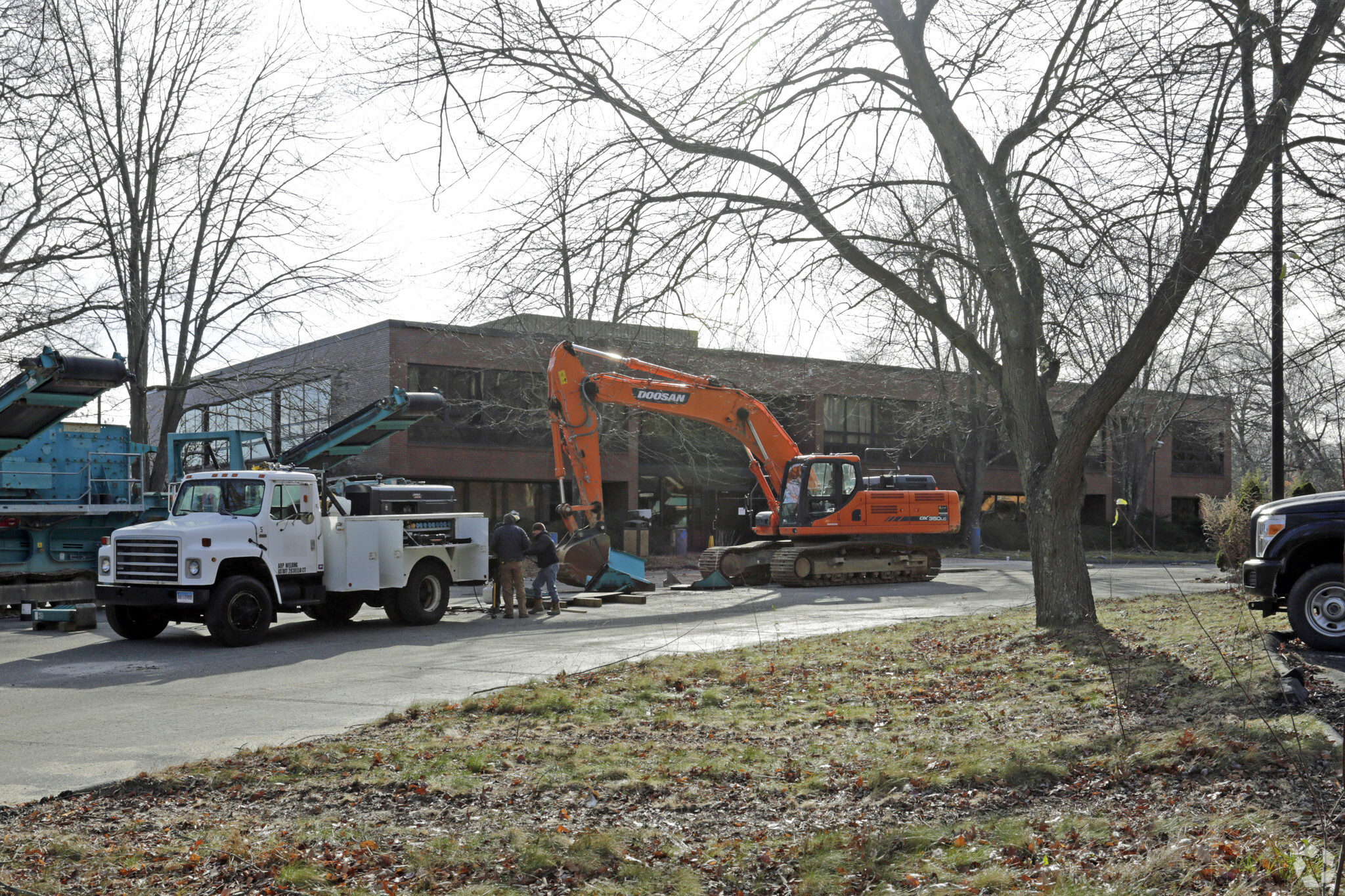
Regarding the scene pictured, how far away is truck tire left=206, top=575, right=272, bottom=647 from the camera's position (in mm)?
14906

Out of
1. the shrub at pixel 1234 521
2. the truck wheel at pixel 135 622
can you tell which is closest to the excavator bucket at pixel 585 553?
the truck wheel at pixel 135 622

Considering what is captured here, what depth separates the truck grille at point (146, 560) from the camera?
15086 mm

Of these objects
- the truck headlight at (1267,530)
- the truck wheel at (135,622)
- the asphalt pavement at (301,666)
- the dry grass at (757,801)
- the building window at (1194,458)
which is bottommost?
the asphalt pavement at (301,666)

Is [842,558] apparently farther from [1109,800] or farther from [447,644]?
[1109,800]

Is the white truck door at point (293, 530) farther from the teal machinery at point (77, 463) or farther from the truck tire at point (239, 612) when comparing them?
the teal machinery at point (77, 463)

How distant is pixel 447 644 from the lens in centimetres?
1530

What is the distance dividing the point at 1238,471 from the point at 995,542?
28.3m

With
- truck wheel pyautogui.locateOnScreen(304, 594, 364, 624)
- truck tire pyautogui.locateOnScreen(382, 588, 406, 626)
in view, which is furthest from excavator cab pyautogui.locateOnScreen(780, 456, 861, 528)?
truck wheel pyautogui.locateOnScreen(304, 594, 364, 624)

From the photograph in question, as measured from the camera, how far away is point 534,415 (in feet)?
109

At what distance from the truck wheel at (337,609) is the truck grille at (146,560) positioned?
9.72 ft

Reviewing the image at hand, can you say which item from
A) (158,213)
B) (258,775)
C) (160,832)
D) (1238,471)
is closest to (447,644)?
(258,775)

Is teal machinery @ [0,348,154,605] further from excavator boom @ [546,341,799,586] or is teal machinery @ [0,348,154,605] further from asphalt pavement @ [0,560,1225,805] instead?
excavator boom @ [546,341,799,586]

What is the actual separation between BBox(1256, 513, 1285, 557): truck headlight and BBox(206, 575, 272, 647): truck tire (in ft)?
40.0

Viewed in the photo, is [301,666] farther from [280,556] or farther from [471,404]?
[471,404]
